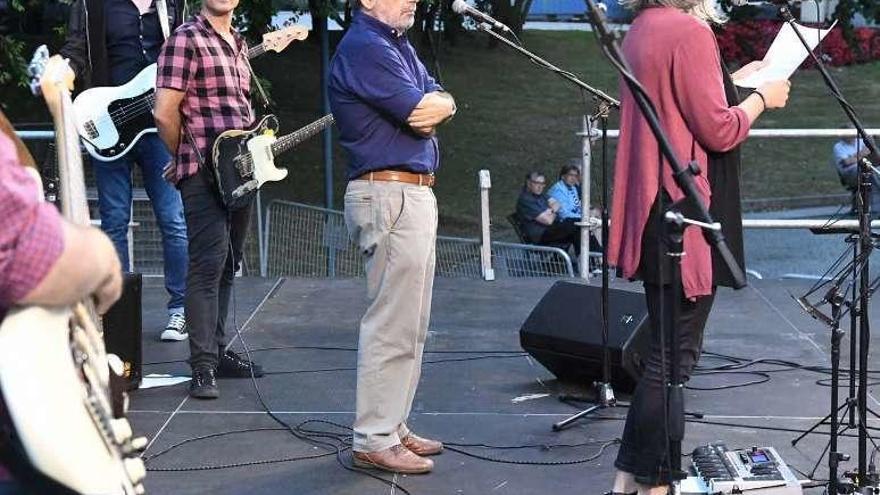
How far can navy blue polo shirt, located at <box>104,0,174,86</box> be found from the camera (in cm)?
631

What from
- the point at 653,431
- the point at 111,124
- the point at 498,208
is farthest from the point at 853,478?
the point at 498,208

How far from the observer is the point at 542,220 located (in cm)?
1159

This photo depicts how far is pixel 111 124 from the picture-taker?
6.21m

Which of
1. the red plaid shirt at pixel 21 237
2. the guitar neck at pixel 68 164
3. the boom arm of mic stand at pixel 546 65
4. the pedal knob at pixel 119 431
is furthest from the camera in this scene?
the boom arm of mic stand at pixel 546 65

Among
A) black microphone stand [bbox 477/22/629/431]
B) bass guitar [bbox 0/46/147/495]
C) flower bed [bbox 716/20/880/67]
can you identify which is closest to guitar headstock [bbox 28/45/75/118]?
bass guitar [bbox 0/46/147/495]

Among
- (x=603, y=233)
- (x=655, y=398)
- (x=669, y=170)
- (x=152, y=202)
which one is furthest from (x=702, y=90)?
(x=152, y=202)

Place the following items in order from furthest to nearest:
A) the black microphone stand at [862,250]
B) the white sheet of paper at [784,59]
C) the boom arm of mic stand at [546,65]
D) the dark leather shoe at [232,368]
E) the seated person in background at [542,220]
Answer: the seated person in background at [542,220]
the dark leather shoe at [232,368]
the boom arm of mic stand at [546,65]
the black microphone stand at [862,250]
the white sheet of paper at [784,59]

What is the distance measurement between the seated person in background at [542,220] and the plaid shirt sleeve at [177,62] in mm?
6215

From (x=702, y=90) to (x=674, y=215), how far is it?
52 centimetres

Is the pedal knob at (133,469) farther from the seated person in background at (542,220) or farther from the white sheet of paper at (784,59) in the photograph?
the seated person in background at (542,220)

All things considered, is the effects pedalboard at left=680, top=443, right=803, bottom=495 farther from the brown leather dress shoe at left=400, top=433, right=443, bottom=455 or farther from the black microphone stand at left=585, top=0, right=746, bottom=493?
the brown leather dress shoe at left=400, top=433, right=443, bottom=455

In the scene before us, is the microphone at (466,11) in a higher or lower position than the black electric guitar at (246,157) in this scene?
higher

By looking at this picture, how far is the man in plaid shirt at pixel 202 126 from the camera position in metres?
5.49

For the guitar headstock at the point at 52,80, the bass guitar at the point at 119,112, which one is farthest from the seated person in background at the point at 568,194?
the guitar headstock at the point at 52,80
